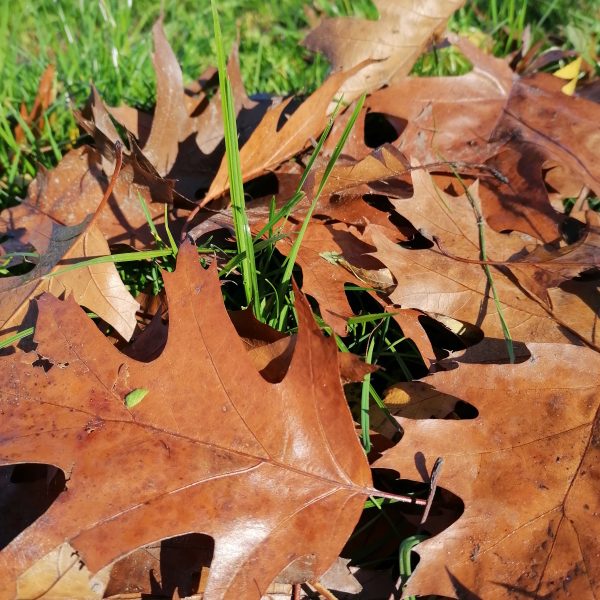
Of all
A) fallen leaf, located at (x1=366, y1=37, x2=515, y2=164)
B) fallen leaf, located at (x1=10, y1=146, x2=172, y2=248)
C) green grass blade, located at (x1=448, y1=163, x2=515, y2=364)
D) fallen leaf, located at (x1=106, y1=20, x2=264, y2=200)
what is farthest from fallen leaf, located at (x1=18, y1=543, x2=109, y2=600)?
fallen leaf, located at (x1=366, y1=37, x2=515, y2=164)

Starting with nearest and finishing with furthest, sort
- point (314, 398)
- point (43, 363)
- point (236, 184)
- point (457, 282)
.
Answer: point (314, 398)
point (43, 363)
point (236, 184)
point (457, 282)

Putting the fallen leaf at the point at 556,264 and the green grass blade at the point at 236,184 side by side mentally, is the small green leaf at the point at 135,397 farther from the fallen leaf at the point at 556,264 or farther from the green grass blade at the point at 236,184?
the fallen leaf at the point at 556,264

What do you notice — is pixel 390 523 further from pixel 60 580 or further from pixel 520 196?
pixel 520 196

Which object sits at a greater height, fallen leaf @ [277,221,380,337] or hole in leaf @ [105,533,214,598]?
fallen leaf @ [277,221,380,337]

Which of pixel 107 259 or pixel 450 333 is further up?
pixel 107 259

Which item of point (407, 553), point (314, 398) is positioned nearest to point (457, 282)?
point (314, 398)

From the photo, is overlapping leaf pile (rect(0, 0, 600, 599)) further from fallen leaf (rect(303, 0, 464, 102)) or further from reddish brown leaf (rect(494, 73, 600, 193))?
fallen leaf (rect(303, 0, 464, 102))

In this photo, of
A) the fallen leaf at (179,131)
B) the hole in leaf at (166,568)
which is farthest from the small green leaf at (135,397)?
the fallen leaf at (179,131)
